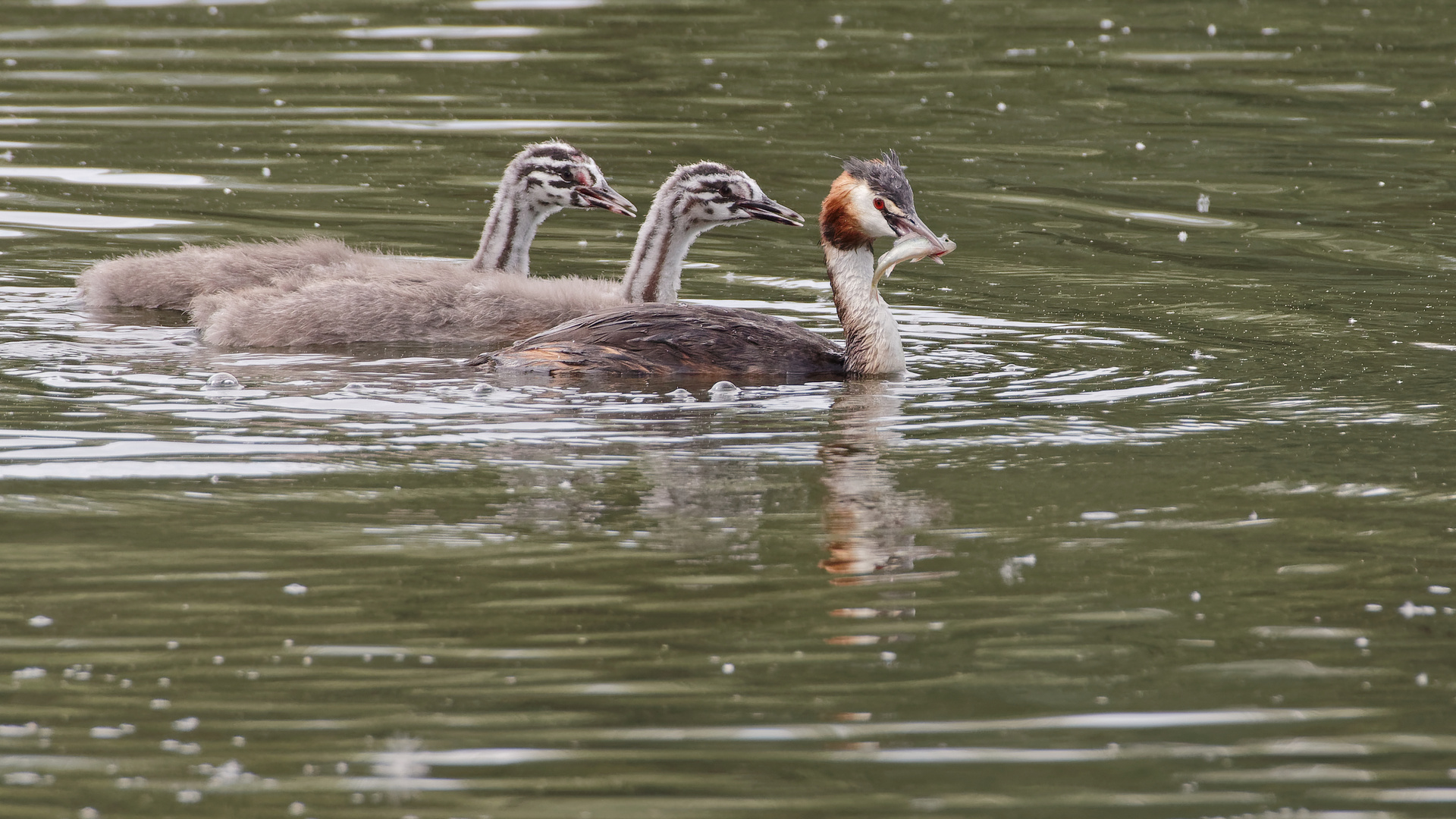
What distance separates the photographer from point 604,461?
27.2ft

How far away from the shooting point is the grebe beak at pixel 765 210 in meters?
11.5

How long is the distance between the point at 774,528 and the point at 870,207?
3.62 meters

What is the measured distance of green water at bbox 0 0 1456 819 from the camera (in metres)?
5.43

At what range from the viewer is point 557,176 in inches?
480

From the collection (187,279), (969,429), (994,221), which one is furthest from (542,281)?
(994,221)

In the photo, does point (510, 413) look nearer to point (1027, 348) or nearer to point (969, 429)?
point (969, 429)

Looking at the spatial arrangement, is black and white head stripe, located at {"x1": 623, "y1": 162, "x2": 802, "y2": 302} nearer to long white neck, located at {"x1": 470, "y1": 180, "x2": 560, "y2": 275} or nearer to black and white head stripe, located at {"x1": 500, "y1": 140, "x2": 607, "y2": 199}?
black and white head stripe, located at {"x1": 500, "y1": 140, "x2": 607, "y2": 199}

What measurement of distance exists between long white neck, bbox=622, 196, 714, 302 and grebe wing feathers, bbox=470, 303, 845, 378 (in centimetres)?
147

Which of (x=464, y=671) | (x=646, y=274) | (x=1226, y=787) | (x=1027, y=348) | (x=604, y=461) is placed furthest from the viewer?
(x=646, y=274)

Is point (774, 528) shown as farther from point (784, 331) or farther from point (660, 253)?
point (660, 253)

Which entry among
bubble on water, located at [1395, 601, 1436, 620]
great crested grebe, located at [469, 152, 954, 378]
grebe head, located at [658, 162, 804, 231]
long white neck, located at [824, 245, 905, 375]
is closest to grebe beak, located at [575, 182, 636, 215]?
grebe head, located at [658, 162, 804, 231]

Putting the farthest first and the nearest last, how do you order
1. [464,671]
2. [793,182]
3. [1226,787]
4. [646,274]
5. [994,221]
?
1. [793,182]
2. [994,221]
3. [646,274]
4. [464,671]
5. [1226,787]

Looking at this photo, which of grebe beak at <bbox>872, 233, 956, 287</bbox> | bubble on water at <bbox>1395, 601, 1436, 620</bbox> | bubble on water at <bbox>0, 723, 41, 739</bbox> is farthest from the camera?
grebe beak at <bbox>872, 233, 956, 287</bbox>

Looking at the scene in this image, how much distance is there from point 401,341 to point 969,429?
3.79 m
